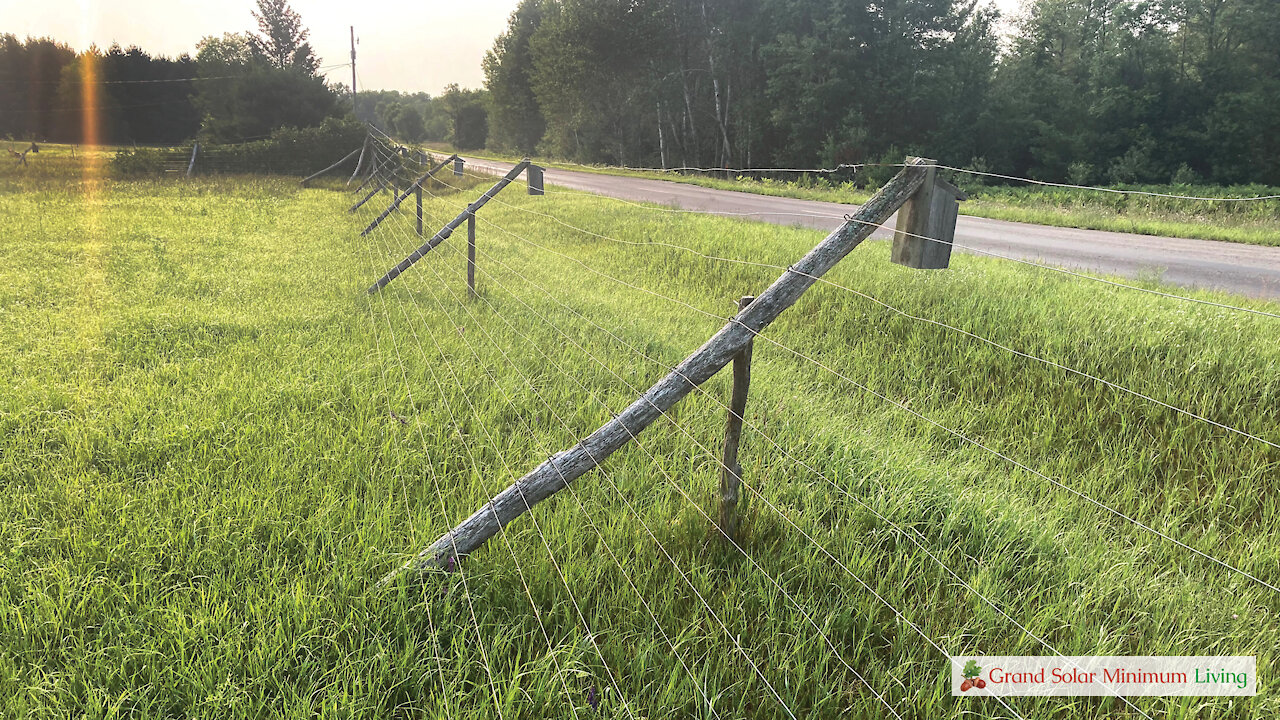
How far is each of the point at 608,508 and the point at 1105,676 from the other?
2001 mm

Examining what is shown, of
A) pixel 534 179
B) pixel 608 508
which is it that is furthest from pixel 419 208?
pixel 608 508

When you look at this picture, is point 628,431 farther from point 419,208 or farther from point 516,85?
point 516,85

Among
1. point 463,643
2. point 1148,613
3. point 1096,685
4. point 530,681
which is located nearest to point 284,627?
point 463,643

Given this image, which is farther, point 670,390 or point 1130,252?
point 1130,252

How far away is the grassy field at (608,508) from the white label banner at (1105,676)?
47 mm

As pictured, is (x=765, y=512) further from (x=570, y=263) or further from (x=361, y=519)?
(x=570, y=263)

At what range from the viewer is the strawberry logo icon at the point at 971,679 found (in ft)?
7.11

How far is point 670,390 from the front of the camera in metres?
2.75

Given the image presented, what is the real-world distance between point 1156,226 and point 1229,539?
11017 mm

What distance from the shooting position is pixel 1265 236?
34.5 feet

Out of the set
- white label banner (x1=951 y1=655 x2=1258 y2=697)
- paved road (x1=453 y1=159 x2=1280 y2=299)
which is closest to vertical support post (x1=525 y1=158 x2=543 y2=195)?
paved road (x1=453 y1=159 x2=1280 y2=299)

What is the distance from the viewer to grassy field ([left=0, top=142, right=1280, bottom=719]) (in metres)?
2.18

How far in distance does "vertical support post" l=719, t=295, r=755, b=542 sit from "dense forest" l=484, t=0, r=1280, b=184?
2790 cm

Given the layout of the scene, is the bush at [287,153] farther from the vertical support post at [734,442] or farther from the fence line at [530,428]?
the vertical support post at [734,442]
